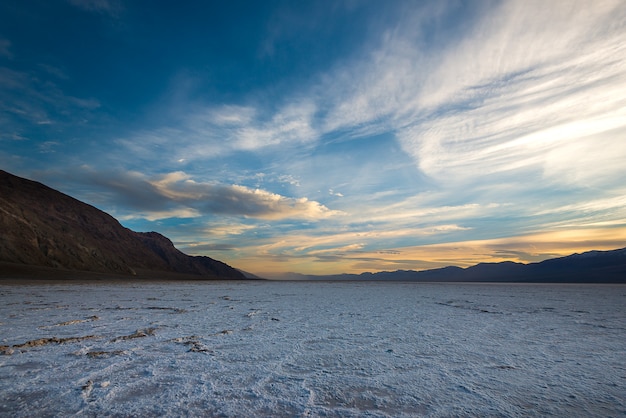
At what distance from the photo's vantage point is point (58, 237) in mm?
53406

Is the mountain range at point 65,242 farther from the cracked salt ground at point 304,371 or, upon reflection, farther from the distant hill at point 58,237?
the cracked salt ground at point 304,371

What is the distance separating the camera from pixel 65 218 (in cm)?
6712

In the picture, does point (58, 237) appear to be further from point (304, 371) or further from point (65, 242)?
point (304, 371)

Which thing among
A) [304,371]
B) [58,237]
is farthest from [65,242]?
[304,371]

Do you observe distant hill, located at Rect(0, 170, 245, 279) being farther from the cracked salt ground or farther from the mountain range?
the cracked salt ground

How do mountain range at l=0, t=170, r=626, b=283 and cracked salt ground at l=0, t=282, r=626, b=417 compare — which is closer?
cracked salt ground at l=0, t=282, r=626, b=417

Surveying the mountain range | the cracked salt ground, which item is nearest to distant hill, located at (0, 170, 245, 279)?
the mountain range

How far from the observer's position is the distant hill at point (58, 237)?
4397 cm

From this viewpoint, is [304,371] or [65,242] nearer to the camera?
[304,371]

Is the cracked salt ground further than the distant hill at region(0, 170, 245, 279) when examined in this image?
No

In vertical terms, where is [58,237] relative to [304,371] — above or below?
above

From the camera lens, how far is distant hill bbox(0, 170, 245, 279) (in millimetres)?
43969

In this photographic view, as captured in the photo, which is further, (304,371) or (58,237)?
(58,237)

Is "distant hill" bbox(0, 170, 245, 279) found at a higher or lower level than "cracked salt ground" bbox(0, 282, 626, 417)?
higher
